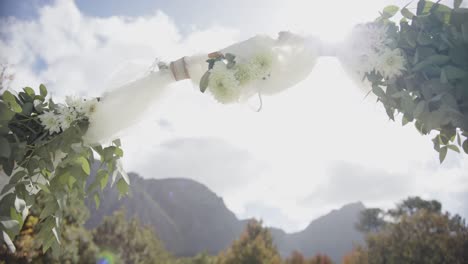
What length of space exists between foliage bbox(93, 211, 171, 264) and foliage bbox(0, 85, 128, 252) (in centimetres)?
2111

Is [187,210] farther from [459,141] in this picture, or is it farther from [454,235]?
[459,141]

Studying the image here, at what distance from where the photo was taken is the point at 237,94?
2189 millimetres

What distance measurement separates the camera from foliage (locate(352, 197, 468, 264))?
17625mm

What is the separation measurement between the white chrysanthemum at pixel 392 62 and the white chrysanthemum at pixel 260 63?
0.68 meters

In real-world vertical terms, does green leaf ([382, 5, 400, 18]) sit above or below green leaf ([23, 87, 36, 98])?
above

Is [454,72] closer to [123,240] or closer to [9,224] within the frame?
[9,224]

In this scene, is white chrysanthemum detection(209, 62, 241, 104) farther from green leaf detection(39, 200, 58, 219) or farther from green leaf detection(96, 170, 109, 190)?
green leaf detection(39, 200, 58, 219)

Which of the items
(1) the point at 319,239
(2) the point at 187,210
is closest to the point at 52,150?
(2) the point at 187,210

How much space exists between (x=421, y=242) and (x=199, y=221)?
305 feet

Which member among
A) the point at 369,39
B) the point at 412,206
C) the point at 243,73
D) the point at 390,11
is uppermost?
the point at 412,206

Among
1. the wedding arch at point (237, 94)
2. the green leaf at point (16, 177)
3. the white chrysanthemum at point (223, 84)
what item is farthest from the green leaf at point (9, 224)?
the white chrysanthemum at point (223, 84)

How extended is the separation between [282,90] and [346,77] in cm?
46

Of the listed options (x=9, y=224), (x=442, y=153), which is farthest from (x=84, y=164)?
(x=442, y=153)

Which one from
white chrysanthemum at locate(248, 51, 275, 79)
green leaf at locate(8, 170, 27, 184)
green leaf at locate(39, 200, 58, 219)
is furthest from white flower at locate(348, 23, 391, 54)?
green leaf at locate(8, 170, 27, 184)
